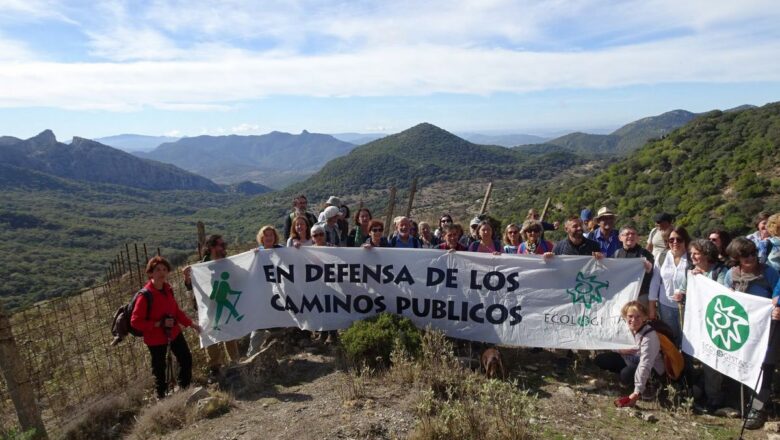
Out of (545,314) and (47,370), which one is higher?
(545,314)

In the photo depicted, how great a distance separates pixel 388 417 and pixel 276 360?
256 cm

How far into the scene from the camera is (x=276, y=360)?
6984 millimetres

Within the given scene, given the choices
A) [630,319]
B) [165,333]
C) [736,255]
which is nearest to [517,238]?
[630,319]

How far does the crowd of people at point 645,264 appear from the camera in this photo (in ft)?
16.3

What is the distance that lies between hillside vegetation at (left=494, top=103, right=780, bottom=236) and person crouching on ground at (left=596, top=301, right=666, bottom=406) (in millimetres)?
19900

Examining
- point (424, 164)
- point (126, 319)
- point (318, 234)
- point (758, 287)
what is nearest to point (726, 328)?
point (758, 287)

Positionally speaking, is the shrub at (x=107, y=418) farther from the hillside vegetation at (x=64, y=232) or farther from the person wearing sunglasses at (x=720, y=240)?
the person wearing sunglasses at (x=720, y=240)

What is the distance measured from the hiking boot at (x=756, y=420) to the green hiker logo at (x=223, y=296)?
6.26 meters

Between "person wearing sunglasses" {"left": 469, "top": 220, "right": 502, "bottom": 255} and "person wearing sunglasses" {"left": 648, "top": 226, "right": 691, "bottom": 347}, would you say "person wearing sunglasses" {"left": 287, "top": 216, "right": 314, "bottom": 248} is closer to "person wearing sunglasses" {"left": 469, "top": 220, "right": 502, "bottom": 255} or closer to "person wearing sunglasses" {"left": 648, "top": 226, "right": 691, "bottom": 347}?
"person wearing sunglasses" {"left": 469, "top": 220, "right": 502, "bottom": 255}

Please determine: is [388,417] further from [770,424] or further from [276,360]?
[770,424]

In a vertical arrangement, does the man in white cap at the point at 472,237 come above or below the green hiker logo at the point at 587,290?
above

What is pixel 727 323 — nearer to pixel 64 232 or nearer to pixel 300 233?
pixel 300 233

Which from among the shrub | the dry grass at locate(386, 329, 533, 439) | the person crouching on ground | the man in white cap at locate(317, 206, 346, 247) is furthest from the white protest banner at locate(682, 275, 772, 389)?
the shrub

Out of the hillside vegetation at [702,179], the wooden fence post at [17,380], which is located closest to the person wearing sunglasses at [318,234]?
the wooden fence post at [17,380]
